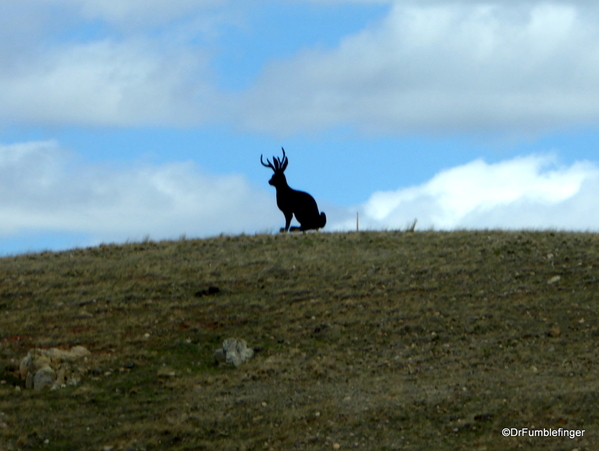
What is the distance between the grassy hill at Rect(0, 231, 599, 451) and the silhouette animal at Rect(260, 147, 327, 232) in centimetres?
205

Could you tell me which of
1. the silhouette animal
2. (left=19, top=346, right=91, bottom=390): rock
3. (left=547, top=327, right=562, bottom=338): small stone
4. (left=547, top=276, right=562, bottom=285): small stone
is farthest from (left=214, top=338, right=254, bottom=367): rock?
the silhouette animal

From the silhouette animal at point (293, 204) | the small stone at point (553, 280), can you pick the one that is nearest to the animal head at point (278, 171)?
the silhouette animal at point (293, 204)

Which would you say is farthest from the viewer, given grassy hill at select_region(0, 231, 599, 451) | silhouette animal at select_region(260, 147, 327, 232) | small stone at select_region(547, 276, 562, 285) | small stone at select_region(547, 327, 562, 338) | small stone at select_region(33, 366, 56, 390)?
silhouette animal at select_region(260, 147, 327, 232)

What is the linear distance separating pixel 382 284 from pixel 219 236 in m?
5.78

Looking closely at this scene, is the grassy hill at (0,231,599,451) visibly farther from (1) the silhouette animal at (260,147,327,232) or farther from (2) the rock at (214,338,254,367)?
(1) the silhouette animal at (260,147,327,232)

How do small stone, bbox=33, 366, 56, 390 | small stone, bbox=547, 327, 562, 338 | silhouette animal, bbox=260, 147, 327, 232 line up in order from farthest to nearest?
silhouette animal, bbox=260, 147, 327, 232 < small stone, bbox=547, 327, 562, 338 < small stone, bbox=33, 366, 56, 390

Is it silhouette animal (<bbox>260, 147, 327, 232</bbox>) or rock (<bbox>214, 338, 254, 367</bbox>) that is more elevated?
silhouette animal (<bbox>260, 147, 327, 232</bbox>)

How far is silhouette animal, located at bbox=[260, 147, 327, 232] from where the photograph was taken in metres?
24.0

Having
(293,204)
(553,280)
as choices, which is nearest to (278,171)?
(293,204)

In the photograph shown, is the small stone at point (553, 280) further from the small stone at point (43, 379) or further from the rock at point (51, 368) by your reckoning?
the small stone at point (43, 379)

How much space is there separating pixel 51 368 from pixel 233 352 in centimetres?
274

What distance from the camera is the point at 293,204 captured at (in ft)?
78.8

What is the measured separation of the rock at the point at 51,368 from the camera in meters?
14.0

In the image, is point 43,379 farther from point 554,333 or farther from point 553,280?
point 553,280
